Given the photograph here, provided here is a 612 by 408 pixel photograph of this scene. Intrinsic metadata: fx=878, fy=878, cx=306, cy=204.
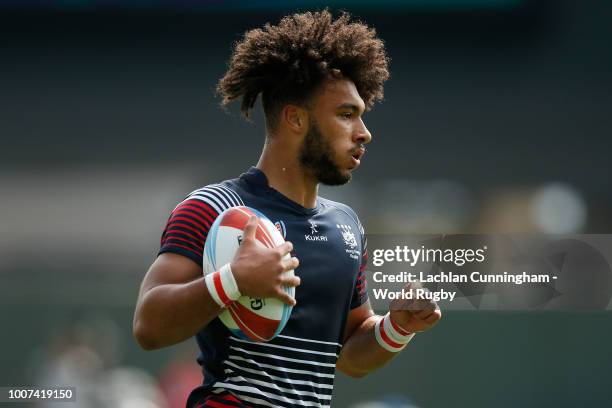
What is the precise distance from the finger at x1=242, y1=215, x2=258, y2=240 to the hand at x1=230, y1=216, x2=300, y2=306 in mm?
29

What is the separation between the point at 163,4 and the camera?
6492 millimetres

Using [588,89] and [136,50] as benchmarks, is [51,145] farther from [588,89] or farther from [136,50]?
[588,89]

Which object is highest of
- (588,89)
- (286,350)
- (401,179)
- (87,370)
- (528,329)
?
(588,89)

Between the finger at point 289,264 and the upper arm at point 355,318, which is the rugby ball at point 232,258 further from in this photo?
the upper arm at point 355,318

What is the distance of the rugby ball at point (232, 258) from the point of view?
2342 millimetres

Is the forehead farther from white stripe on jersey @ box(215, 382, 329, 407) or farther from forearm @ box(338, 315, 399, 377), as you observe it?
white stripe on jersey @ box(215, 382, 329, 407)

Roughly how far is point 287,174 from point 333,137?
189mm

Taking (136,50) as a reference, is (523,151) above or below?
below

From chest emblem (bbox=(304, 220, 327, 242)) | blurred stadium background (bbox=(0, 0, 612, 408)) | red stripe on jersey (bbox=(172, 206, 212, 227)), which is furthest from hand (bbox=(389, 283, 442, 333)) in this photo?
blurred stadium background (bbox=(0, 0, 612, 408))

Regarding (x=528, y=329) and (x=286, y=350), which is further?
(x=528, y=329)

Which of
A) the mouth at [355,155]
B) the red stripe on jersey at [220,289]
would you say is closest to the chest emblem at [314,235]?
the mouth at [355,155]

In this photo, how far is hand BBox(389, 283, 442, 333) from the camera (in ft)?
9.04

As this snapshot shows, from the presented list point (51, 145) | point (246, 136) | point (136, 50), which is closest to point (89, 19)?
point (136, 50)

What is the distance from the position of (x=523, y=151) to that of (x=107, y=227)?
3103mm
